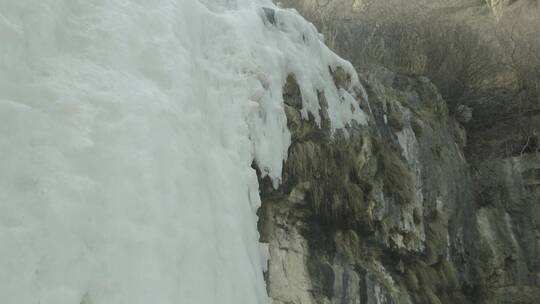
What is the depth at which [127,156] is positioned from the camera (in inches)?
76.5

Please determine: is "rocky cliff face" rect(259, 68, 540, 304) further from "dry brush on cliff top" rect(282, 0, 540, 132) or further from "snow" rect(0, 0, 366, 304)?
"snow" rect(0, 0, 366, 304)

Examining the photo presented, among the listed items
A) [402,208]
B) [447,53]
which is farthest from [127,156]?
[447,53]

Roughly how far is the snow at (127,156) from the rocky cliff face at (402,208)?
390mm

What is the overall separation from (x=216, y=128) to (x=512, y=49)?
5427mm

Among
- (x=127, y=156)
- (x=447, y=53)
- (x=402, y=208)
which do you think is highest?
(x=447, y=53)

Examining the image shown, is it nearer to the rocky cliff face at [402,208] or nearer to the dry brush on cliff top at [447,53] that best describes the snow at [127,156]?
the rocky cliff face at [402,208]

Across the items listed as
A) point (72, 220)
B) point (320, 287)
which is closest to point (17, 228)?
point (72, 220)

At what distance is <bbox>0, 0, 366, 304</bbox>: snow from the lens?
5.20 feet

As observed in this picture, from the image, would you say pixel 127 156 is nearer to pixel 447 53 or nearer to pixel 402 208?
pixel 402 208

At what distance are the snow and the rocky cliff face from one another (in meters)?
0.39

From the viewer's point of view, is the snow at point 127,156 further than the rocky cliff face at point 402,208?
No

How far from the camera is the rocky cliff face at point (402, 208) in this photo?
3.34 metres

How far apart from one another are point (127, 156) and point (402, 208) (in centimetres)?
279

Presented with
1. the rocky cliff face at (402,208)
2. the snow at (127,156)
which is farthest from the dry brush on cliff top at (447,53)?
the snow at (127,156)
